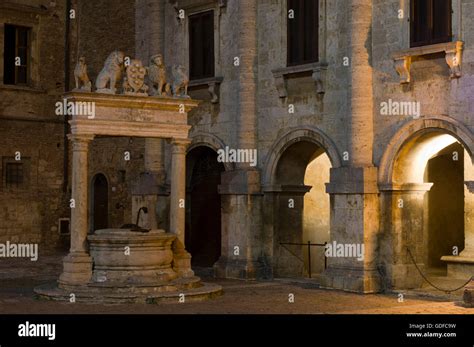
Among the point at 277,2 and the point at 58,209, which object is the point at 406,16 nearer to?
the point at 277,2

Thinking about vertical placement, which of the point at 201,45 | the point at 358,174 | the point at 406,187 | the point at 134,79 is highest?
the point at 201,45

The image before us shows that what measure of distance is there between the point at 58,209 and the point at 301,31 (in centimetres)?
1091

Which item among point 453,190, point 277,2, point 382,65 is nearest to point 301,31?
point 277,2

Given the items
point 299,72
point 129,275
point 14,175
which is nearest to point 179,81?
point 299,72

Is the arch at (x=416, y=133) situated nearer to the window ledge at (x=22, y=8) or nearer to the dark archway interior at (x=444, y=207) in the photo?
the dark archway interior at (x=444, y=207)

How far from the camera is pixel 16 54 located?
2658 cm

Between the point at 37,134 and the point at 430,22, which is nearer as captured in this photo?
the point at 430,22

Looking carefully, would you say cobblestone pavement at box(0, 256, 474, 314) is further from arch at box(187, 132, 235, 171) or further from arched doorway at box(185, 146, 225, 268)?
arched doorway at box(185, 146, 225, 268)

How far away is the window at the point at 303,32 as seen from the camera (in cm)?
1959

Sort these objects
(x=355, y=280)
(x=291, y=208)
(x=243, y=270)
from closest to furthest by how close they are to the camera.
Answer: (x=355, y=280), (x=243, y=270), (x=291, y=208)

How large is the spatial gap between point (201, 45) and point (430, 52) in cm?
703

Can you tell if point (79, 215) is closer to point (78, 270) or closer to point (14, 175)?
point (78, 270)

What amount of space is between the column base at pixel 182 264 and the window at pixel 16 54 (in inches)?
446

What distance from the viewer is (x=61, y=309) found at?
14.9m
